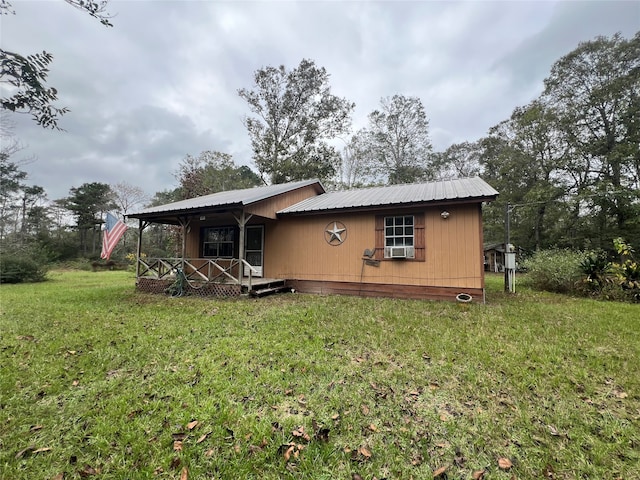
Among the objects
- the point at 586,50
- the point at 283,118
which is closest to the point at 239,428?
the point at 283,118

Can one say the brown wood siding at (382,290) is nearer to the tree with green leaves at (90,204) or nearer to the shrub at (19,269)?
the shrub at (19,269)

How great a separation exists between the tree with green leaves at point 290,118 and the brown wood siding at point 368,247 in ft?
40.5

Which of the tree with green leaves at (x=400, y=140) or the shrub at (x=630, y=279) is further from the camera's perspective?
the tree with green leaves at (x=400, y=140)

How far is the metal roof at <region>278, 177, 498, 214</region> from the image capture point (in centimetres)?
692

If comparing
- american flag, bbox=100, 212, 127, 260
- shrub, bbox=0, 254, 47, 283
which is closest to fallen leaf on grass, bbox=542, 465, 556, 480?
→ american flag, bbox=100, 212, 127, 260

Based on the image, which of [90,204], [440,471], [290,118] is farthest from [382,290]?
[90,204]

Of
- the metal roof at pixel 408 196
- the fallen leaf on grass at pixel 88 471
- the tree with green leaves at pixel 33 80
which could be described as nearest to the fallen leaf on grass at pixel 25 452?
the fallen leaf on grass at pixel 88 471

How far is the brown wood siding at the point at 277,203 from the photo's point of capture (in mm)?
8484

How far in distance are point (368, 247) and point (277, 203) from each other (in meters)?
3.49

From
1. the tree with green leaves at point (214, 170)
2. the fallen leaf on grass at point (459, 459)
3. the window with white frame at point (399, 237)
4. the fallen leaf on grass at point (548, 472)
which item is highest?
the tree with green leaves at point (214, 170)

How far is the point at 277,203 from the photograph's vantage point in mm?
9430

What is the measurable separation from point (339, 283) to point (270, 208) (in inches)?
131

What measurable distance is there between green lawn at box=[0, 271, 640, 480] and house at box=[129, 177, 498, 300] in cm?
243

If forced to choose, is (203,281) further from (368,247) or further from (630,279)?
(630,279)
